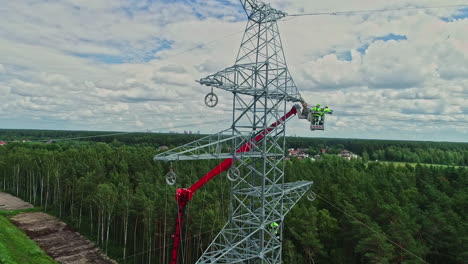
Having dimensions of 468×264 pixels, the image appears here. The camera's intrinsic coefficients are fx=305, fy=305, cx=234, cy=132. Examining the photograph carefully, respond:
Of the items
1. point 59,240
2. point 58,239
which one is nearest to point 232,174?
point 59,240

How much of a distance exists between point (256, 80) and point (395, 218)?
15.8m

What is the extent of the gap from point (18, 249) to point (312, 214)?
83.3 ft

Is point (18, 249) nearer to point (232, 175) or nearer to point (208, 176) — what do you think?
point (208, 176)

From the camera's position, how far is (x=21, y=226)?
1401 inches

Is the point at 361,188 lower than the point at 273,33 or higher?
lower

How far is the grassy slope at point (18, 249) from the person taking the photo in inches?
909

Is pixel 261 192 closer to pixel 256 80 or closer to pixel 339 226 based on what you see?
pixel 256 80

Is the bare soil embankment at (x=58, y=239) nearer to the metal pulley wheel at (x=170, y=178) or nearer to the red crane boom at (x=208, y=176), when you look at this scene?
the red crane boom at (x=208, y=176)

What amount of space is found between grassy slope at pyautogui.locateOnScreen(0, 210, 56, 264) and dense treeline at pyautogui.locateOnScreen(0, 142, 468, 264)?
5.77 m

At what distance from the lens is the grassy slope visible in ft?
75.8

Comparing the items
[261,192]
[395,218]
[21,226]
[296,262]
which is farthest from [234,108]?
[21,226]

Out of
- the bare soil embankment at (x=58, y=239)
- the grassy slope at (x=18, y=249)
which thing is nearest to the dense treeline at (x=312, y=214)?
the bare soil embankment at (x=58, y=239)

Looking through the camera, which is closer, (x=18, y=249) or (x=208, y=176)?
(x=208, y=176)

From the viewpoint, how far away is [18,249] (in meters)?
26.7
